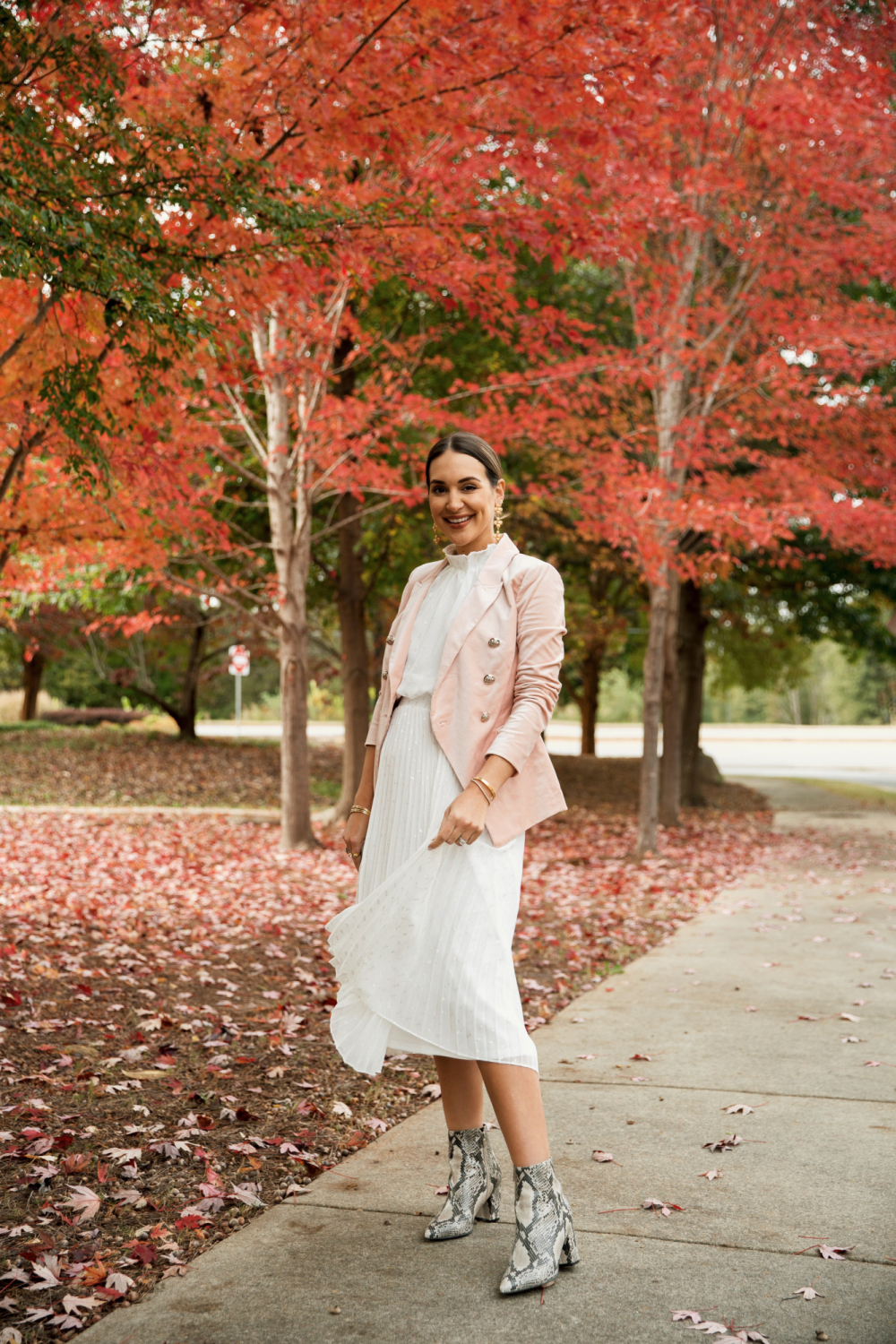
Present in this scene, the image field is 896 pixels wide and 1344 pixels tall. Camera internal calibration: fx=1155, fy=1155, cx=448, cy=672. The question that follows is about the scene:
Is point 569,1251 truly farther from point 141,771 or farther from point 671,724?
point 141,771

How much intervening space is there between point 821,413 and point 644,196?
476 centimetres

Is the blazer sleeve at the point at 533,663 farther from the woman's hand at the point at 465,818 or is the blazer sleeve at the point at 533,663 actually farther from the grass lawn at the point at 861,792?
the grass lawn at the point at 861,792

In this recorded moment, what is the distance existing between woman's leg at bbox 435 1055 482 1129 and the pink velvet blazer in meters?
0.65

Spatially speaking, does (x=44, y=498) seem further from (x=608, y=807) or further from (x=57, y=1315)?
(x=608, y=807)

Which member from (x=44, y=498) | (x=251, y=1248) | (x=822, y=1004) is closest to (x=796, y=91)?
(x=44, y=498)

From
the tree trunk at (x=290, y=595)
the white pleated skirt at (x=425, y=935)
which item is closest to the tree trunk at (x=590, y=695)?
the tree trunk at (x=290, y=595)

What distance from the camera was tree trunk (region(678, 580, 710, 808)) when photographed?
1656 centimetres

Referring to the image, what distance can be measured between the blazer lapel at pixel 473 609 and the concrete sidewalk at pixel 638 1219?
57.5 inches

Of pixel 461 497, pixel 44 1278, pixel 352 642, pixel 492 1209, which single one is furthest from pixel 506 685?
pixel 352 642

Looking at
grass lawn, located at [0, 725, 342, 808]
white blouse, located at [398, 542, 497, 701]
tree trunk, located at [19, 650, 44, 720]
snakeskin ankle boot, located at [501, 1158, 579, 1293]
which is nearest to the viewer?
snakeskin ankle boot, located at [501, 1158, 579, 1293]

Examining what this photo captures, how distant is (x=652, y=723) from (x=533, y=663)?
8.70 meters

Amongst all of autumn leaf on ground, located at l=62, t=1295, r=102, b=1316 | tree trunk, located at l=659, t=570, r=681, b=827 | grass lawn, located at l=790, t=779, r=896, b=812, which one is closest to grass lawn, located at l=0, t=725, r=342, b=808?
tree trunk, located at l=659, t=570, r=681, b=827

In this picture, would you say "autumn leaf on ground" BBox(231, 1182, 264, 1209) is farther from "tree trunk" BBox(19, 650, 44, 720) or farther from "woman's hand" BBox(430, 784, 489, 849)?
"tree trunk" BBox(19, 650, 44, 720)

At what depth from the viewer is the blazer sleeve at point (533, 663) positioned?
2.88 metres
